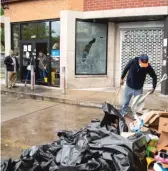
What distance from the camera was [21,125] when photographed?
7.53m

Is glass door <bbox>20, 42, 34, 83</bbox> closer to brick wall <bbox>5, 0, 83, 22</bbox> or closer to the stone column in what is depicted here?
brick wall <bbox>5, 0, 83, 22</bbox>

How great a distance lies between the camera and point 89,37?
42.8ft

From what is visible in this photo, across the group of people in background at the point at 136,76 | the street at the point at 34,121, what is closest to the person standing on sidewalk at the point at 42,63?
the street at the point at 34,121

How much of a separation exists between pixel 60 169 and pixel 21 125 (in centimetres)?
399

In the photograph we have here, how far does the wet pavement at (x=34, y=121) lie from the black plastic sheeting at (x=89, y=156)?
4.42 feet

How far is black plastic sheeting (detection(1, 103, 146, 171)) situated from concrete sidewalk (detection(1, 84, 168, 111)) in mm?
4929

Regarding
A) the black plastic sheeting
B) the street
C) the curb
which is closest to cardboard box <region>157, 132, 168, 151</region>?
the black plastic sheeting

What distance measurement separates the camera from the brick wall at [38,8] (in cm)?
1252

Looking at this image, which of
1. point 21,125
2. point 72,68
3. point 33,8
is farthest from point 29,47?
point 21,125

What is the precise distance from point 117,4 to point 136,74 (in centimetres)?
547

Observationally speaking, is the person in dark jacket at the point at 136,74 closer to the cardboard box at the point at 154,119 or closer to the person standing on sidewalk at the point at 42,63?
the cardboard box at the point at 154,119

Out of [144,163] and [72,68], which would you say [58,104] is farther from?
[144,163]

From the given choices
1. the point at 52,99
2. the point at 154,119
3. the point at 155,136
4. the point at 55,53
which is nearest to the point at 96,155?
the point at 155,136

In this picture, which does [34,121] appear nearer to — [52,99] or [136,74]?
[136,74]
